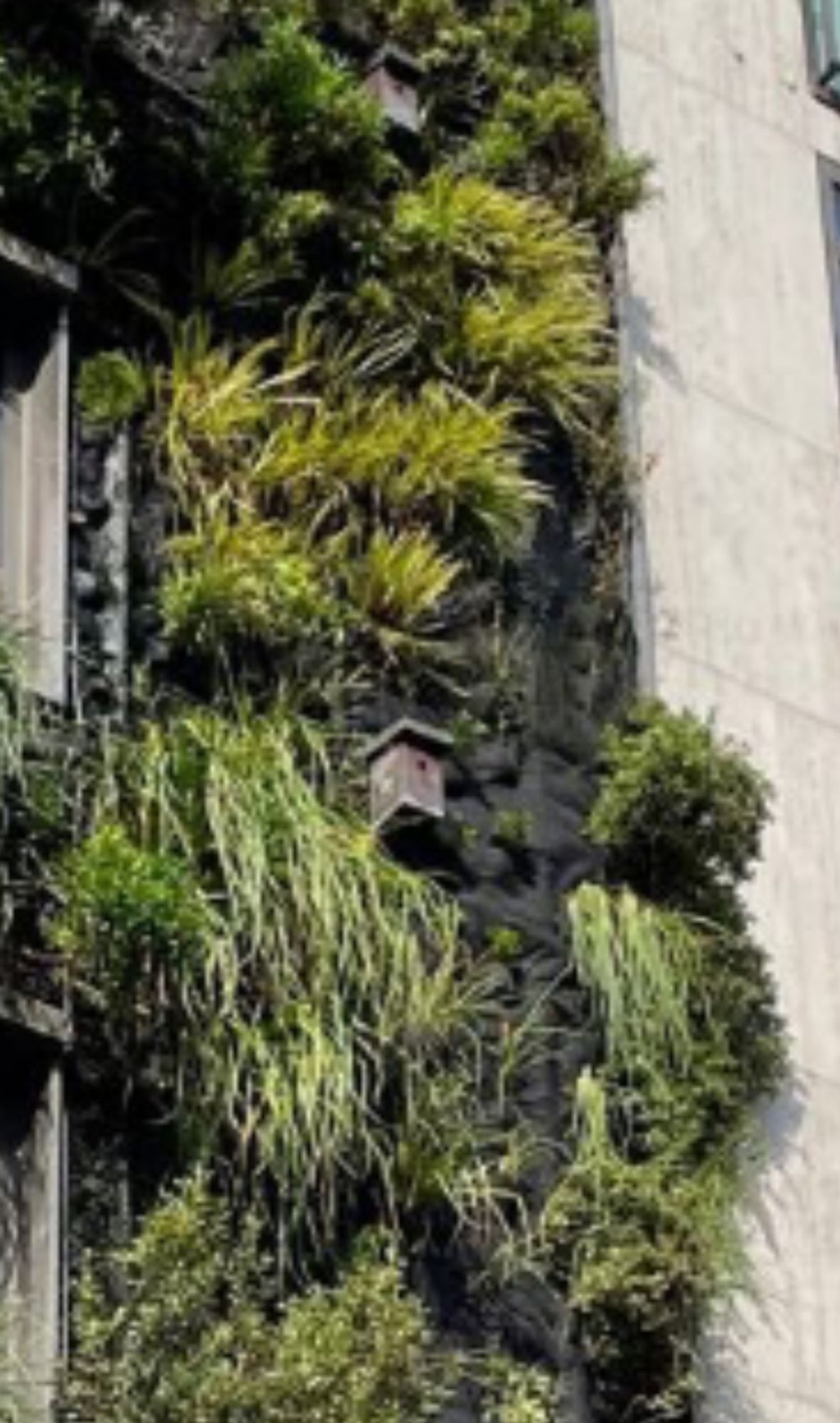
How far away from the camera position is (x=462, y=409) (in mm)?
12586

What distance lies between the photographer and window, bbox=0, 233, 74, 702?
11.4 metres

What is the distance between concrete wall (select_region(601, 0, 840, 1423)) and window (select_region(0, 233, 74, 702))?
201cm

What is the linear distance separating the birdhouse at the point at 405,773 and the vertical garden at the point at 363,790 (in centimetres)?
7

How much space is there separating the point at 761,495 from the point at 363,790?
233 centimetres

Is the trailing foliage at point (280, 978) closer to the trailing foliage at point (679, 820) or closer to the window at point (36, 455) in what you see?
the window at point (36, 455)

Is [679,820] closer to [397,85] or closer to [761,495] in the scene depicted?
[761,495]

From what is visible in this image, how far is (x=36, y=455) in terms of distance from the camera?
11789 millimetres

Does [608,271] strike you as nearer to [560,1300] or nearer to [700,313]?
Result: [700,313]

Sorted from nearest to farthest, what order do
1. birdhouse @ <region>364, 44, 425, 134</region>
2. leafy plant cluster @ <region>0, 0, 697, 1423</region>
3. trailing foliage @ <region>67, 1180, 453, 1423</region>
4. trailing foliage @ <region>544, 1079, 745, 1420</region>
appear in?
trailing foliage @ <region>67, 1180, 453, 1423</region> → leafy plant cluster @ <region>0, 0, 697, 1423</region> → trailing foliage @ <region>544, 1079, 745, 1420</region> → birdhouse @ <region>364, 44, 425, 134</region>

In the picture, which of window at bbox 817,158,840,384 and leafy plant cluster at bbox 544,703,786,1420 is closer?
→ leafy plant cluster at bbox 544,703,786,1420

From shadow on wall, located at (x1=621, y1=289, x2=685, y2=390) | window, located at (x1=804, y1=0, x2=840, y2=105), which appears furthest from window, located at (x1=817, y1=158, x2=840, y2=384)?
shadow on wall, located at (x1=621, y1=289, x2=685, y2=390)

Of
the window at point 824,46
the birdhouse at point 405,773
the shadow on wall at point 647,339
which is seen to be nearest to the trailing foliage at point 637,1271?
the birdhouse at point 405,773

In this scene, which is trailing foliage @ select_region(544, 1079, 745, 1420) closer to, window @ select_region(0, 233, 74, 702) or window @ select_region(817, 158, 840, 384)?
window @ select_region(0, 233, 74, 702)

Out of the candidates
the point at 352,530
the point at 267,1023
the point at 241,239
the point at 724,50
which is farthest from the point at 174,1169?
the point at 724,50
